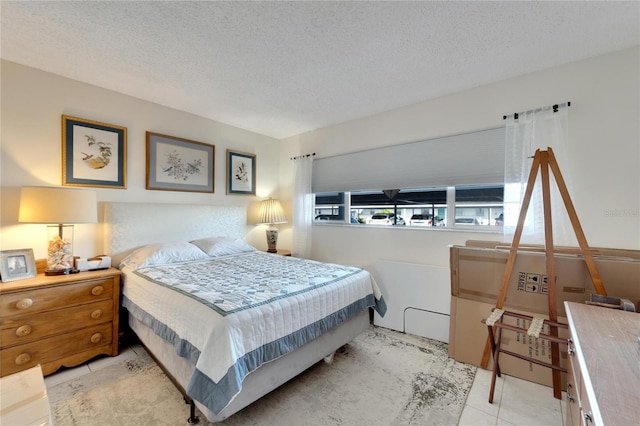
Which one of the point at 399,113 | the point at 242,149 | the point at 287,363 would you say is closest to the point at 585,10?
the point at 399,113

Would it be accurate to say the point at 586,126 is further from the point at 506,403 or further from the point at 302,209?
the point at 302,209

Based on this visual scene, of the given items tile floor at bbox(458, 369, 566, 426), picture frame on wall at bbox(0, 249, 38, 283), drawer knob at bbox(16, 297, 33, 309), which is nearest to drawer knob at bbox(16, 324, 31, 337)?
drawer knob at bbox(16, 297, 33, 309)

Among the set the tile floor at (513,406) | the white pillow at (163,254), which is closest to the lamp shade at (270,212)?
the white pillow at (163,254)

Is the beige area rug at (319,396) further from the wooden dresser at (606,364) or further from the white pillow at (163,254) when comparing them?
the wooden dresser at (606,364)

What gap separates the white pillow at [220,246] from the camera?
10.3 feet

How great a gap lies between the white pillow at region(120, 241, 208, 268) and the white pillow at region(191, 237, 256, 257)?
0.10 meters

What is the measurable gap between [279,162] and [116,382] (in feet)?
11.0

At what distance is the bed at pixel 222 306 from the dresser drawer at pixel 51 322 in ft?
0.64

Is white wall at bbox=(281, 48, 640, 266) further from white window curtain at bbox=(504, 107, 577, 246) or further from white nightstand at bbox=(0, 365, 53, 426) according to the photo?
white nightstand at bbox=(0, 365, 53, 426)

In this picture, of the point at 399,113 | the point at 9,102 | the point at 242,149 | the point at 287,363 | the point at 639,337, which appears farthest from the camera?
the point at 242,149

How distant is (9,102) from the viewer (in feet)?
7.21

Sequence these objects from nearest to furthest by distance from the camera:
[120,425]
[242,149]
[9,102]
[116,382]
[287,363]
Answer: [120,425]
[287,363]
[116,382]
[9,102]
[242,149]

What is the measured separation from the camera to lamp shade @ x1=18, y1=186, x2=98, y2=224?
2.08 m

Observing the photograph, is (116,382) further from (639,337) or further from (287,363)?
(639,337)
